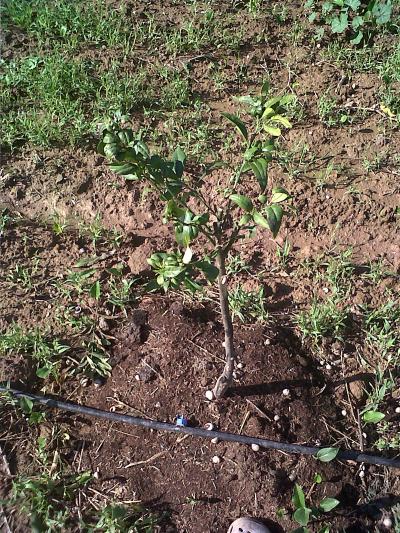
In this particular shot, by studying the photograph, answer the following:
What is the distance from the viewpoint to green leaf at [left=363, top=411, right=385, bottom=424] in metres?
2.33

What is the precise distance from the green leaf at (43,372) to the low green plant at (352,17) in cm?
265

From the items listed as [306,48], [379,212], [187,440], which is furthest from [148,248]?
[306,48]

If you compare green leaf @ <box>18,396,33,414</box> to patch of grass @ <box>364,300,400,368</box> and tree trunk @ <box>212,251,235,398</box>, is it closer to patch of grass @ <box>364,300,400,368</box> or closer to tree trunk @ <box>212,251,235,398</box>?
tree trunk @ <box>212,251,235,398</box>

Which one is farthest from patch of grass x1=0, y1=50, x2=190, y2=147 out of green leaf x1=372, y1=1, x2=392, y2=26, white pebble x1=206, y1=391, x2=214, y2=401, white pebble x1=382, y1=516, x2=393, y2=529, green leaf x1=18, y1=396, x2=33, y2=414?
white pebble x1=382, y1=516, x2=393, y2=529

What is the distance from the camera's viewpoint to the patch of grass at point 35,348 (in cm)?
249

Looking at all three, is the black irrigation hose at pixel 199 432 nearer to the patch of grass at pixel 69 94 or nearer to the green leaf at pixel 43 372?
the green leaf at pixel 43 372

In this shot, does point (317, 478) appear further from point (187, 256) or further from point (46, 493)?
point (187, 256)

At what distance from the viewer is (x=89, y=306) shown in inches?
105

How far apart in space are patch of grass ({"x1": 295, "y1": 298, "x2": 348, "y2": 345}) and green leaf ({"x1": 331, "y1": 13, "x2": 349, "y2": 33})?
1948mm

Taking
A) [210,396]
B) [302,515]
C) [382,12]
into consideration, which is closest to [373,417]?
[302,515]

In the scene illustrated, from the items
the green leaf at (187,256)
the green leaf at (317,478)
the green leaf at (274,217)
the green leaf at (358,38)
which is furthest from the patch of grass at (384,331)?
the green leaf at (358,38)

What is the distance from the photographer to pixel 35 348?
251cm

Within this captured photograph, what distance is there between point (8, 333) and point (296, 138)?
1.87m

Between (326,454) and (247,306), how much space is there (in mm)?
753
